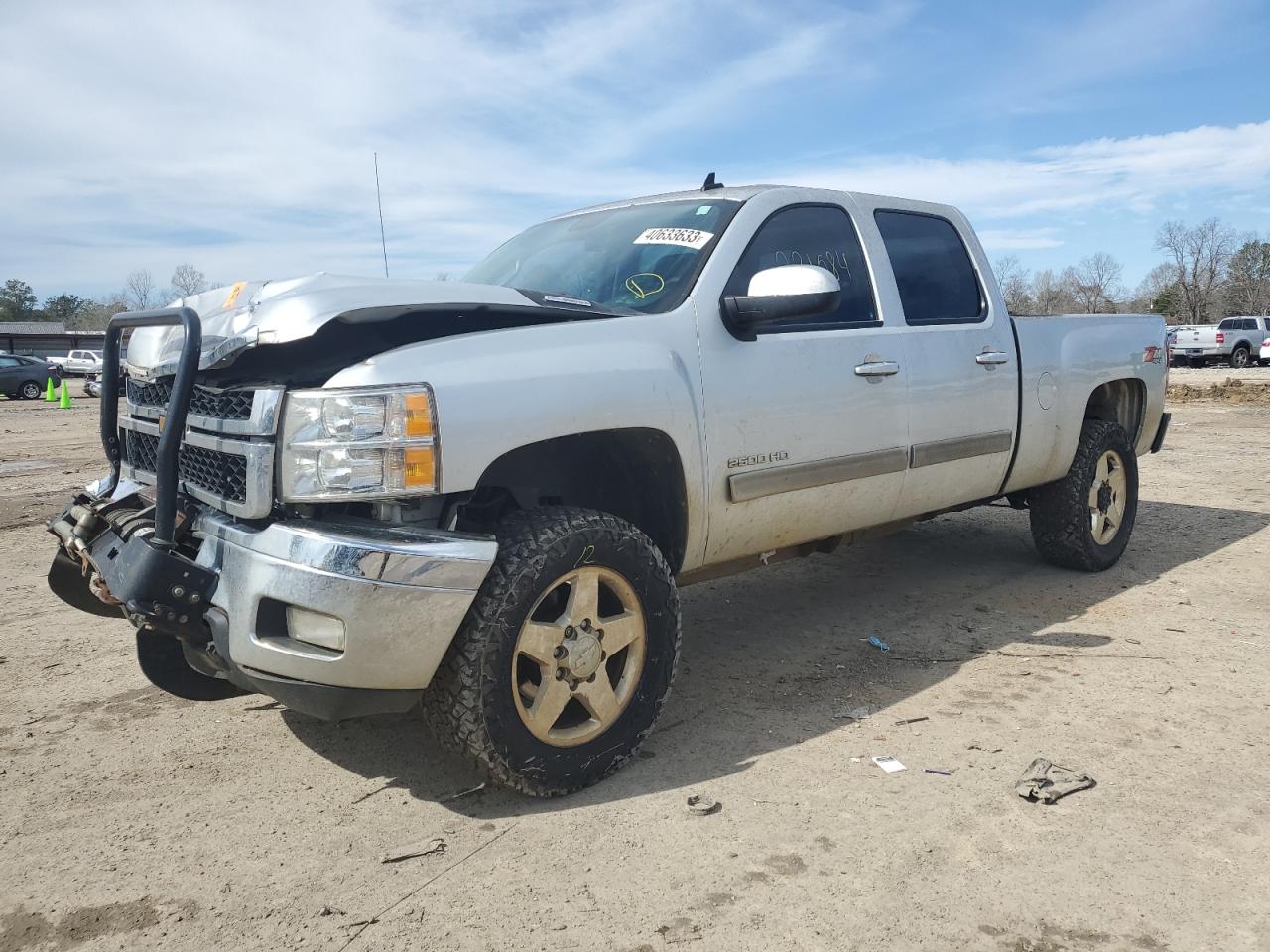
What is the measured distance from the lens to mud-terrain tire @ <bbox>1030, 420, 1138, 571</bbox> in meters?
5.42

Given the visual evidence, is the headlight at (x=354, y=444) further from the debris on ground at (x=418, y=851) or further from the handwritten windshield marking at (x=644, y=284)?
the handwritten windshield marking at (x=644, y=284)

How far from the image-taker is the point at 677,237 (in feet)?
12.4

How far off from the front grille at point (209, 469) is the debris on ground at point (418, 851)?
3.38ft

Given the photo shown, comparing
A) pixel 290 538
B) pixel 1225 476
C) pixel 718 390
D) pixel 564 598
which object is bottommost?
pixel 1225 476

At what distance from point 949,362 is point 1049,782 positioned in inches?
77.3

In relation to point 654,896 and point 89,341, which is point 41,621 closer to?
point 654,896

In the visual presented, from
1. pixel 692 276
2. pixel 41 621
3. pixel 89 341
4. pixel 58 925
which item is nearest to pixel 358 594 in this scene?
pixel 58 925

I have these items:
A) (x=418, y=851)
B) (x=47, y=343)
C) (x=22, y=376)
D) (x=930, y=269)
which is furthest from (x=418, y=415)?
(x=47, y=343)

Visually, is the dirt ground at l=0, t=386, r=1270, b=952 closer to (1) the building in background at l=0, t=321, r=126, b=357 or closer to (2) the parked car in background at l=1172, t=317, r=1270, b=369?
(2) the parked car in background at l=1172, t=317, r=1270, b=369

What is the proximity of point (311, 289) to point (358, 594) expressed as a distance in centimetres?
88

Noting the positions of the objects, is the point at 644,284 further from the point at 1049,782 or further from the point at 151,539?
the point at 1049,782

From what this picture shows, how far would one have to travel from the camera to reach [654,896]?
2506 mm

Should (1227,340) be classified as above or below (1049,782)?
above

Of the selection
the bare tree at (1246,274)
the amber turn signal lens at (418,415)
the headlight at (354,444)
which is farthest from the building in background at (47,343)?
the bare tree at (1246,274)
